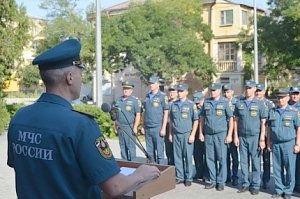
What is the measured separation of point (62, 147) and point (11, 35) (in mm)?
14531

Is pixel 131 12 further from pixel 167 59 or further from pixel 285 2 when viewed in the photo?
pixel 285 2

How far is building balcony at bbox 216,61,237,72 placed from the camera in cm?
3762

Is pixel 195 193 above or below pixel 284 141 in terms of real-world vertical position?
below

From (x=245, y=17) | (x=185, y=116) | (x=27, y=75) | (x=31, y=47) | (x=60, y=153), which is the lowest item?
(x=185, y=116)

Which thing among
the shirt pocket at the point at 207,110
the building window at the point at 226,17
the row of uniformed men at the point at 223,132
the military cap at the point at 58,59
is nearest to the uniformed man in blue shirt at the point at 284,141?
the row of uniformed men at the point at 223,132

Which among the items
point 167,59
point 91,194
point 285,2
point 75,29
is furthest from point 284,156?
point 75,29

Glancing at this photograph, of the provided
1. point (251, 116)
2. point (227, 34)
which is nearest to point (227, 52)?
point (227, 34)

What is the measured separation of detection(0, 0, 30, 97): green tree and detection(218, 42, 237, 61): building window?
Answer: 24200mm

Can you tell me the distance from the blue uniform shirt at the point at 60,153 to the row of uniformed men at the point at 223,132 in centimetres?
430

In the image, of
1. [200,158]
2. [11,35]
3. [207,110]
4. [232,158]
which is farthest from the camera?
[11,35]

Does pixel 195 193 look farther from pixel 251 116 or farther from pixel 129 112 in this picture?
pixel 129 112

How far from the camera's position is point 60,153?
6.56 feet

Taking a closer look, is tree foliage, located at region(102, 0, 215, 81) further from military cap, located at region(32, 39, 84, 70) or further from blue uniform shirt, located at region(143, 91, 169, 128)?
military cap, located at region(32, 39, 84, 70)

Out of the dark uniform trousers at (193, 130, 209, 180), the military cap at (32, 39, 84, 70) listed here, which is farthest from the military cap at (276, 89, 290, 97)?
the military cap at (32, 39, 84, 70)
